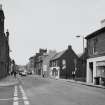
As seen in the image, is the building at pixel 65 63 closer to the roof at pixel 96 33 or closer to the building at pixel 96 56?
the building at pixel 96 56

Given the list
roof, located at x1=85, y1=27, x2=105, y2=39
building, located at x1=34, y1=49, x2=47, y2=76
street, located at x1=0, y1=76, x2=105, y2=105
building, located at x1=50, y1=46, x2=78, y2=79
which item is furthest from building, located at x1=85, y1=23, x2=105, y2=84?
building, located at x1=34, y1=49, x2=47, y2=76

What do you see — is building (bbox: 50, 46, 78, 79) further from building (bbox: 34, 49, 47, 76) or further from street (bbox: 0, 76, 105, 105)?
street (bbox: 0, 76, 105, 105)

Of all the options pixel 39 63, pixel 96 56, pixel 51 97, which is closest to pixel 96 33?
pixel 96 56

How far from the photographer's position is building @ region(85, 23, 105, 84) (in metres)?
41.2

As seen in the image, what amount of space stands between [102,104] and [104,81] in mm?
23926

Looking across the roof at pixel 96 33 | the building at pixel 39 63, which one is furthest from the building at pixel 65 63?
the building at pixel 39 63

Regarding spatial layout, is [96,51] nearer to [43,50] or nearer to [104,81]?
[104,81]

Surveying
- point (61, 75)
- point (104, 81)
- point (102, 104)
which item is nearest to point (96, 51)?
point (104, 81)

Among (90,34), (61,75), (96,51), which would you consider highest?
(90,34)

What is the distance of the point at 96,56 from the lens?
44406 millimetres

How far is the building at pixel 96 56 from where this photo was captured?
4122 centimetres

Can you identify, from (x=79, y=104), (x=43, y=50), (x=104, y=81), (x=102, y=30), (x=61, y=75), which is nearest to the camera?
(x=79, y=104)

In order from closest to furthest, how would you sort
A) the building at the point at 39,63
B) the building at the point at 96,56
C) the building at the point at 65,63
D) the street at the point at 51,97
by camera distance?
the street at the point at 51,97
the building at the point at 96,56
the building at the point at 65,63
the building at the point at 39,63

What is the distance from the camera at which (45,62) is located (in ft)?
372
